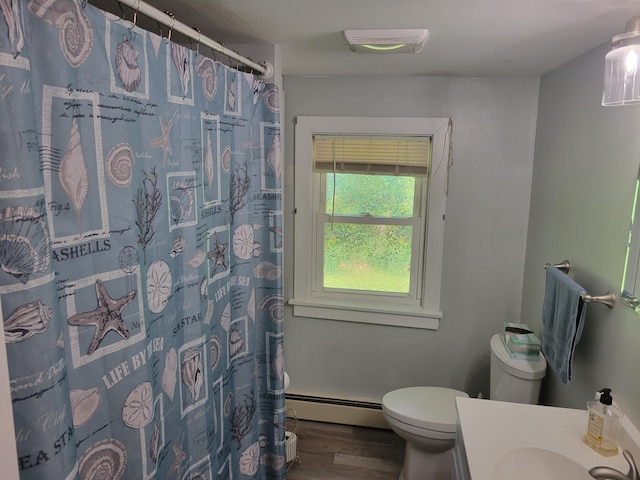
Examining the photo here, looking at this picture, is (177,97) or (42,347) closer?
(42,347)

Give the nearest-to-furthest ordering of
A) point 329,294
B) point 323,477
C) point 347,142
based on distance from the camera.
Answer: point 323,477 < point 347,142 < point 329,294

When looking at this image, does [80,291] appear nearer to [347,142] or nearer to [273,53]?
[273,53]

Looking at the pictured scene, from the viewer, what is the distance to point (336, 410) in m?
2.75

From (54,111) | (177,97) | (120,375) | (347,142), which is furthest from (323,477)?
(54,111)

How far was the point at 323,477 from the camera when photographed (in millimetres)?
2326

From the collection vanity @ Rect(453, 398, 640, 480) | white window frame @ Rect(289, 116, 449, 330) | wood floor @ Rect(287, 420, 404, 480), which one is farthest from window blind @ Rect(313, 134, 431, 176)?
wood floor @ Rect(287, 420, 404, 480)

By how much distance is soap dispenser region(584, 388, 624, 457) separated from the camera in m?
1.29

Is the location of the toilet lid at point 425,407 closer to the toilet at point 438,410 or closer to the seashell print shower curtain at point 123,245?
the toilet at point 438,410

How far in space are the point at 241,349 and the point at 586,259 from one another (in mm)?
1382

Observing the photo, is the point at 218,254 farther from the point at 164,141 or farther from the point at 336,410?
the point at 336,410

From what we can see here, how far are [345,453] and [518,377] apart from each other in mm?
1105

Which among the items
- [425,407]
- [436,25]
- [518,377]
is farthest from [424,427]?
[436,25]

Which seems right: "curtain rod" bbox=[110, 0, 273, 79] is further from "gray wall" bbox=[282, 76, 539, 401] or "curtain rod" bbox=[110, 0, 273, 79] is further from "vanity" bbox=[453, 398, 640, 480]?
"vanity" bbox=[453, 398, 640, 480]

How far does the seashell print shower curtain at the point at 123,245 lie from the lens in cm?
79
